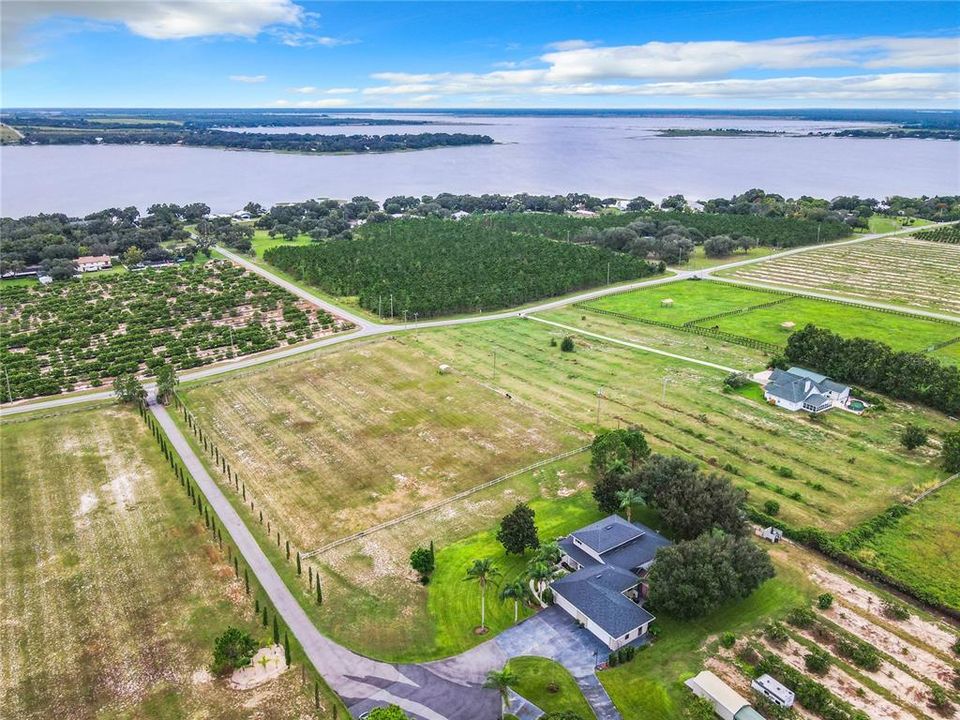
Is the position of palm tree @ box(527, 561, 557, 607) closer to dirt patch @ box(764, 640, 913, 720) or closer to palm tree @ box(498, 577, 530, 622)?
palm tree @ box(498, 577, 530, 622)

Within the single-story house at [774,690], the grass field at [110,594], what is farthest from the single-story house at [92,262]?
the single-story house at [774,690]

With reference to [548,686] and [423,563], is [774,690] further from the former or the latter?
[423,563]

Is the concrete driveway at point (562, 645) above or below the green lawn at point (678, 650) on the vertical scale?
below

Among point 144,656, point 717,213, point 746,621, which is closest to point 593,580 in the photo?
point 746,621

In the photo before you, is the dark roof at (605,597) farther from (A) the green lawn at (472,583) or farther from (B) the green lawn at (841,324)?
(B) the green lawn at (841,324)

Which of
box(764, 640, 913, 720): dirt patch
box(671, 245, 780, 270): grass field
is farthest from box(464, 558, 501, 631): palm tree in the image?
box(671, 245, 780, 270): grass field

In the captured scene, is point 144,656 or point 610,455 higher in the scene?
point 610,455

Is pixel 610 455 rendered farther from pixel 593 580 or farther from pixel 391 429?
Result: pixel 391 429
